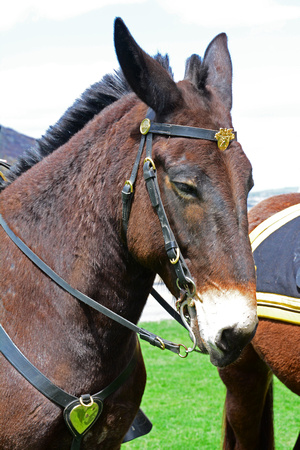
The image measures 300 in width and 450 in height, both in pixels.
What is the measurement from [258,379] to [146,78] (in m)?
2.60

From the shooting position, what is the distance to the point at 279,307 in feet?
11.8

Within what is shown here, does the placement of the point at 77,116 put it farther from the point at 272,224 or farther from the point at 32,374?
the point at 272,224

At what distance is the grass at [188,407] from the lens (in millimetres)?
5367

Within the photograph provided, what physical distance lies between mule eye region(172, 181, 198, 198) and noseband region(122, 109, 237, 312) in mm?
90

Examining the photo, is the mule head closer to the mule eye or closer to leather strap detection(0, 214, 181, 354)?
the mule eye

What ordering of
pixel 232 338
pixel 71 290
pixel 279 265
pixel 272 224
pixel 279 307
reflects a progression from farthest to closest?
pixel 272 224, pixel 279 265, pixel 279 307, pixel 71 290, pixel 232 338

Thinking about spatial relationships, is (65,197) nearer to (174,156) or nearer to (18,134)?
(174,156)

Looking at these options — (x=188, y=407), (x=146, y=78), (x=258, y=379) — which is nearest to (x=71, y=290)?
(x=146, y=78)

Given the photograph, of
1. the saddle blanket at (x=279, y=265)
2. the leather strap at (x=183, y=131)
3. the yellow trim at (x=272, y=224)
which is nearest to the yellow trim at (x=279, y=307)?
the saddle blanket at (x=279, y=265)

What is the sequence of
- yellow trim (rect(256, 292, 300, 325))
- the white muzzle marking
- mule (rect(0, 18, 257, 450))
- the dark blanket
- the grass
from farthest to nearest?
the grass < the dark blanket < yellow trim (rect(256, 292, 300, 325)) < mule (rect(0, 18, 257, 450)) < the white muzzle marking

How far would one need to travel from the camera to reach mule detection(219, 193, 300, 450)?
11.7 ft

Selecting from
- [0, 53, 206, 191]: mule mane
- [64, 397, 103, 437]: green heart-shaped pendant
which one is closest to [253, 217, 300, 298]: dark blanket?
[0, 53, 206, 191]: mule mane

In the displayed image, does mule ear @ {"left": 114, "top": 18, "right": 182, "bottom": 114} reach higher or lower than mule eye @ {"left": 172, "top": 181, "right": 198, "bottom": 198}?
higher

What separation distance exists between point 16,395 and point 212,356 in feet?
2.82
